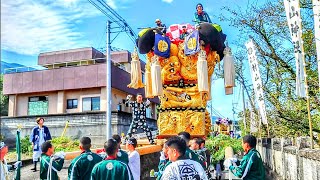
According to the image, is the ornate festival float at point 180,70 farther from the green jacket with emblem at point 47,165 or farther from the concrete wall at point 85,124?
the concrete wall at point 85,124

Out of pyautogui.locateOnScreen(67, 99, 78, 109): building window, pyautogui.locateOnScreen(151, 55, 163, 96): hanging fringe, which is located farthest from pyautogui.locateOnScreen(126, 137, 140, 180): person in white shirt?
pyautogui.locateOnScreen(67, 99, 78, 109): building window

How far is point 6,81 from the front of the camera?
78.7ft

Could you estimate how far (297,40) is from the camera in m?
6.25

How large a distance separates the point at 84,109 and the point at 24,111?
4.56m

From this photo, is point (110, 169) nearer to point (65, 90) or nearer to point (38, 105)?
point (65, 90)

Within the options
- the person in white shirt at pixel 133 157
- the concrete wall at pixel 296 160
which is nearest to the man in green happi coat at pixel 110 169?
the person in white shirt at pixel 133 157

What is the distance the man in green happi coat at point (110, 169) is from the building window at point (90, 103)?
1829 cm

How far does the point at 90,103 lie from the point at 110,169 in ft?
61.1

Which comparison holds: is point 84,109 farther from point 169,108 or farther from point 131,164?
point 131,164

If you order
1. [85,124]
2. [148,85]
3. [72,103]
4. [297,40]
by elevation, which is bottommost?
[85,124]

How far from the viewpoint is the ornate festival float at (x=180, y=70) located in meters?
9.93

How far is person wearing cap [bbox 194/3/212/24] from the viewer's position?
34.4ft

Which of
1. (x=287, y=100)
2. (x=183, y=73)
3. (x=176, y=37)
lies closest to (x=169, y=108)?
(x=183, y=73)

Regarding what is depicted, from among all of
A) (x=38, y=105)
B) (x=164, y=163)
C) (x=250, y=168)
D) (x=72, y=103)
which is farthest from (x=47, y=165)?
(x=38, y=105)
